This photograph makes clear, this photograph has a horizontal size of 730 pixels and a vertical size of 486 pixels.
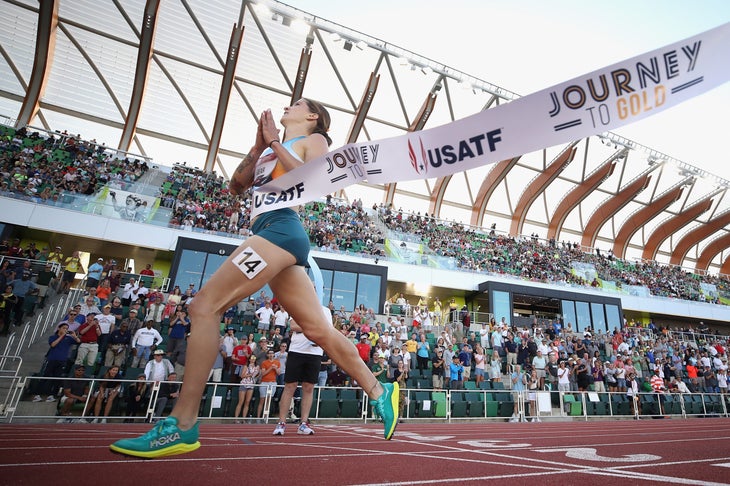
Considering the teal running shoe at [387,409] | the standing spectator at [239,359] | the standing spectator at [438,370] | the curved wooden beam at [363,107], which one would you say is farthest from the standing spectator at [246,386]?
the curved wooden beam at [363,107]

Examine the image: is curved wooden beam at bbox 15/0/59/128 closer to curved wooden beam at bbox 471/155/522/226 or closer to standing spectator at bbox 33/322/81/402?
standing spectator at bbox 33/322/81/402

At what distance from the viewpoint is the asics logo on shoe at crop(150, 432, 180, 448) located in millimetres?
1824

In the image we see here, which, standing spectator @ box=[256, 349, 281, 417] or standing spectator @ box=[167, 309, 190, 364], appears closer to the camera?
standing spectator @ box=[256, 349, 281, 417]

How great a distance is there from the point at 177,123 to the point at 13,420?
1027 inches

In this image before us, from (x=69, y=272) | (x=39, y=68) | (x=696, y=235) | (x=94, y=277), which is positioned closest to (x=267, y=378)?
(x=94, y=277)

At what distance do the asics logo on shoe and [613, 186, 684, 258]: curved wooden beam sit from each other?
4710 cm

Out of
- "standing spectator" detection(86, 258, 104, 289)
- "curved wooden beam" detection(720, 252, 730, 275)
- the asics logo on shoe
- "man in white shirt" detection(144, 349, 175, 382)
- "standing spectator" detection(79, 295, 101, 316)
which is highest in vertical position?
"curved wooden beam" detection(720, 252, 730, 275)

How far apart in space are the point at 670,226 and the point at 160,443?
5145 centimetres

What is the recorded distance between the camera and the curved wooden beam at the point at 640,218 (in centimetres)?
3809

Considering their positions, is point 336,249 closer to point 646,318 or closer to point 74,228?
point 74,228

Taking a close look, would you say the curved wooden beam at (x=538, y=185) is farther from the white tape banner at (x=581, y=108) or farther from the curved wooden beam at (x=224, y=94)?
the white tape banner at (x=581, y=108)

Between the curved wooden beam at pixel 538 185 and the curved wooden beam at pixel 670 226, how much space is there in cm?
1531

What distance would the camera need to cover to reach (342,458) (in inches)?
97.9

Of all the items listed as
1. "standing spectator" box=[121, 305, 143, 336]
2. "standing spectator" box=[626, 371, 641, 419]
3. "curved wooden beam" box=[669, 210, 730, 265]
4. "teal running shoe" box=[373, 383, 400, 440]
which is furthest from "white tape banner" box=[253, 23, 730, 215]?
"curved wooden beam" box=[669, 210, 730, 265]
